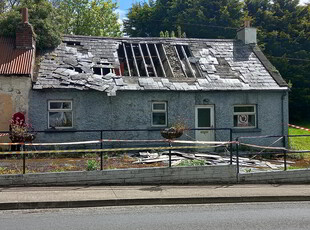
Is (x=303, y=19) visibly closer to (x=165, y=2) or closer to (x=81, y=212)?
(x=165, y=2)

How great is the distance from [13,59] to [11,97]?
5.89ft

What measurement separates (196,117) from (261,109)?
3178 millimetres

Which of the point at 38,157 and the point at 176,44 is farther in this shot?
the point at 176,44

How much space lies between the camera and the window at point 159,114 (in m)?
17.5

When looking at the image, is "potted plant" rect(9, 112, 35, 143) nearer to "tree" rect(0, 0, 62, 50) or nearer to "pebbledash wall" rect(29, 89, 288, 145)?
"pebbledash wall" rect(29, 89, 288, 145)

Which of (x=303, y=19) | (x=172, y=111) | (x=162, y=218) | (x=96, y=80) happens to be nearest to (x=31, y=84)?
(x=96, y=80)

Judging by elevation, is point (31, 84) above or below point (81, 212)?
above

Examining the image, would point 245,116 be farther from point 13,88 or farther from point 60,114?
point 13,88

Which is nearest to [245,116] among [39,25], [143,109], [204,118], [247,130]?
[247,130]

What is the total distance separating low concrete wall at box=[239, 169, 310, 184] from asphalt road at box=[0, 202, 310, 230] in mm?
2341

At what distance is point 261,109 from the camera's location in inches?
725

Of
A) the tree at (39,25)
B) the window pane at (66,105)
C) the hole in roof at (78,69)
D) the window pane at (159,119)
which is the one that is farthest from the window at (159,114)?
the tree at (39,25)

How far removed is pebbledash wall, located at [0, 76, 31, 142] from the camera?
15.8 m

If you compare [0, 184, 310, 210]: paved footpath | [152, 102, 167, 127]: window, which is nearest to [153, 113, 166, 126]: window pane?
[152, 102, 167, 127]: window
